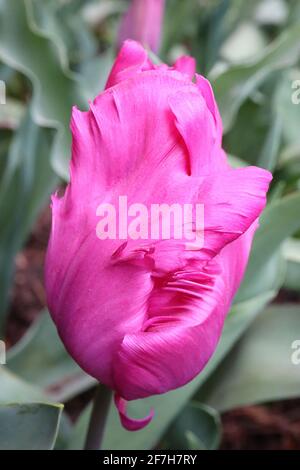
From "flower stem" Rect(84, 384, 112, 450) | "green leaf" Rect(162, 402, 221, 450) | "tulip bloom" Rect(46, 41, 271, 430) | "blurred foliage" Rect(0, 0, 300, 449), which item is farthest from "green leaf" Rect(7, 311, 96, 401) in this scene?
"tulip bloom" Rect(46, 41, 271, 430)

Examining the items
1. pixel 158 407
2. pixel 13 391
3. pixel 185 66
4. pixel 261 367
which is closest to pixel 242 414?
pixel 261 367

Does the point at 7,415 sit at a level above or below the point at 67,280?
below

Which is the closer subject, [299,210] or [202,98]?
[202,98]

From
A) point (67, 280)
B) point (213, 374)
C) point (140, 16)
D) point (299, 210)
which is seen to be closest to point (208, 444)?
point (213, 374)

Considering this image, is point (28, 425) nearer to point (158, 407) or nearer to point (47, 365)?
point (158, 407)

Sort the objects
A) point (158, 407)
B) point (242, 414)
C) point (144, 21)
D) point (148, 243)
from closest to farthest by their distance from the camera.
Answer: point (148, 243), point (158, 407), point (144, 21), point (242, 414)

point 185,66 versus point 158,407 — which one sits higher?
point 185,66
